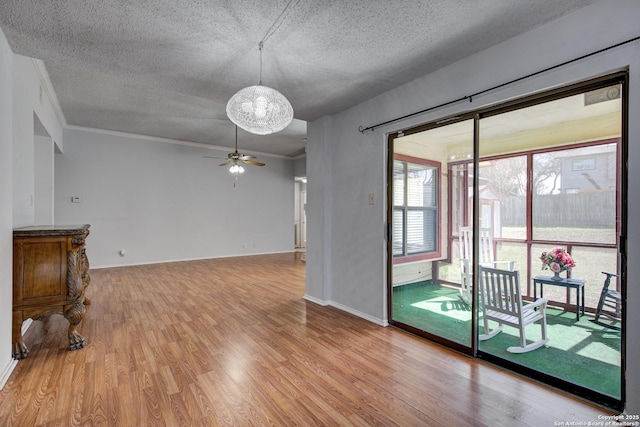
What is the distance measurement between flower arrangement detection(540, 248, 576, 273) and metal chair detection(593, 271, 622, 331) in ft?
0.78

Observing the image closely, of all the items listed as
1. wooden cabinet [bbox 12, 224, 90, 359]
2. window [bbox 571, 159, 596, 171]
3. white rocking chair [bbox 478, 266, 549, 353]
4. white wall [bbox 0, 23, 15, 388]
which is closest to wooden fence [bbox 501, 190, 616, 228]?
window [bbox 571, 159, 596, 171]

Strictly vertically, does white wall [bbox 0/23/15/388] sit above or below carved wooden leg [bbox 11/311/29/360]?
above

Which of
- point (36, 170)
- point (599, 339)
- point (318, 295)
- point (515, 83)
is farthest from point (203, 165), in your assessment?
point (599, 339)

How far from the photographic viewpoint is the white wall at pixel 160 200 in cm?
603

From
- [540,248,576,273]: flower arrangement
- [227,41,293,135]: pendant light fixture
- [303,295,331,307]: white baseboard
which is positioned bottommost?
[303,295,331,307]: white baseboard

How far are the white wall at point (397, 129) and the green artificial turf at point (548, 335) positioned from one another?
24 cm

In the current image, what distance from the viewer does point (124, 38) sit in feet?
7.23

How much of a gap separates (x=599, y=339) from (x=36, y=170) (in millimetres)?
6829

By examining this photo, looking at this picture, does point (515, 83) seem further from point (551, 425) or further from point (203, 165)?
point (203, 165)

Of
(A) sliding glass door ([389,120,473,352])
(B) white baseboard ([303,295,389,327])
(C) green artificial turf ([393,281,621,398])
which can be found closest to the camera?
(C) green artificial turf ([393,281,621,398])

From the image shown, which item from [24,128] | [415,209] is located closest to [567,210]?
[415,209]

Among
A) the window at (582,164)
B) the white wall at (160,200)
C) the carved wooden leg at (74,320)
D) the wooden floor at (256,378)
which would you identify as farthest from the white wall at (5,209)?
the white wall at (160,200)

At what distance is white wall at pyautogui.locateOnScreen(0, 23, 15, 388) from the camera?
214 cm

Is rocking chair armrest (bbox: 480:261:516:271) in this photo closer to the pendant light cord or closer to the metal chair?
the metal chair
